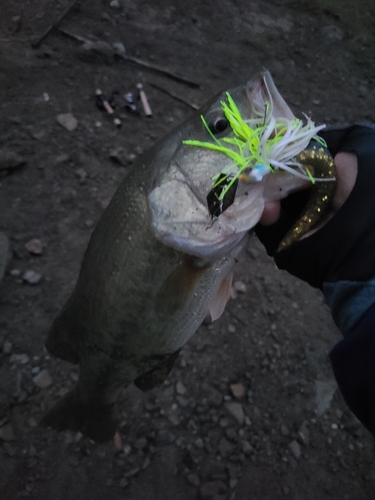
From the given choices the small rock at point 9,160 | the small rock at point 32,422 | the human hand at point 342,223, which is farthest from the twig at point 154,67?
the small rock at point 32,422

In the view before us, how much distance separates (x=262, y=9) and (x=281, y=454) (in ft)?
15.5

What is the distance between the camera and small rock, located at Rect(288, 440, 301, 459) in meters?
2.35

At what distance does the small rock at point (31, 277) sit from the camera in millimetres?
2588

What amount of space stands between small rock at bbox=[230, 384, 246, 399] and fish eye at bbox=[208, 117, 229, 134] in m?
1.58

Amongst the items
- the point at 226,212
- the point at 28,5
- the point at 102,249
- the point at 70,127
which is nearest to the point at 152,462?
the point at 102,249

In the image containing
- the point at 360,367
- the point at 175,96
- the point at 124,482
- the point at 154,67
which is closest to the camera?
the point at 360,367

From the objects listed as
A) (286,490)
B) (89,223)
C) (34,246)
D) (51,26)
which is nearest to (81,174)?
(89,223)

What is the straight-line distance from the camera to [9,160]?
2.90m

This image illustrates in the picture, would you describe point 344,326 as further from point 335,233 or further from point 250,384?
point 250,384

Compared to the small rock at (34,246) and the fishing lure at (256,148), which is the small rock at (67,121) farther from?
the fishing lure at (256,148)

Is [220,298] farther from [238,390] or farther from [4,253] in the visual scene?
[4,253]

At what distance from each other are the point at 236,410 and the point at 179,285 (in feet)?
4.00

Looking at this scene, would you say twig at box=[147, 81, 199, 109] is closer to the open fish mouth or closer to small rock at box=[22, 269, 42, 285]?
small rock at box=[22, 269, 42, 285]

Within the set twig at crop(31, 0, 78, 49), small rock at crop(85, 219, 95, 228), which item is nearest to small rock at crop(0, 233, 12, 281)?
small rock at crop(85, 219, 95, 228)
